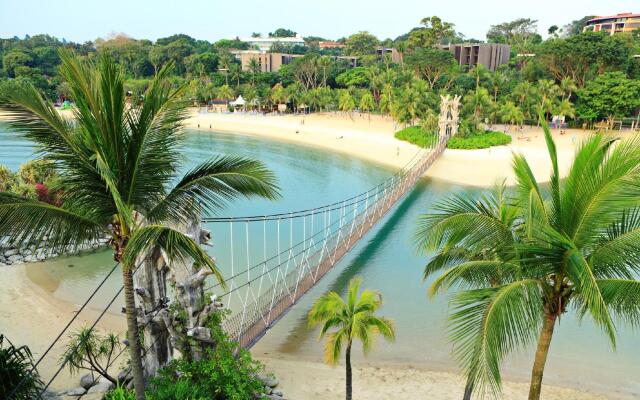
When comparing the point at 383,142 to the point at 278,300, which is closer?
the point at 278,300

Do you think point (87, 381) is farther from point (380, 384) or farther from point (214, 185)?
point (214, 185)

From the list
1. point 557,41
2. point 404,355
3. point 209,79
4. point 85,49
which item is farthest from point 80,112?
point 85,49

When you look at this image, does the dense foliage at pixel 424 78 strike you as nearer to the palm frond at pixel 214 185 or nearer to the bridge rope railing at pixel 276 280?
the bridge rope railing at pixel 276 280

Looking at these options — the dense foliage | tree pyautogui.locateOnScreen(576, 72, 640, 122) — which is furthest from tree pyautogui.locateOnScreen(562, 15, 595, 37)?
tree pyautogui.locateOnScreen(576, 72, 640, 122)

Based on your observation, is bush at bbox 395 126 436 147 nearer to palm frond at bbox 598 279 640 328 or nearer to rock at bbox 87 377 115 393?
rock at bbox 87 377 115 393

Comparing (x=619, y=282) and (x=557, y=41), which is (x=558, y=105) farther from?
(x=619, y=282)

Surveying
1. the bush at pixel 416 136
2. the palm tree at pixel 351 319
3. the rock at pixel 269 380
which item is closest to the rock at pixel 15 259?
the rock at pixel 269 380

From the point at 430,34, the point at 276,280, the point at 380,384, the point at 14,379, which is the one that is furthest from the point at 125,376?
the point at 430,34
